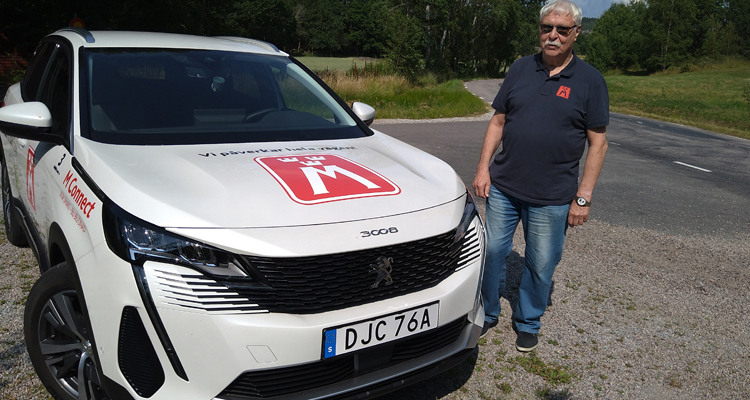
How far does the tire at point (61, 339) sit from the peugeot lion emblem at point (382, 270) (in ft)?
3.63

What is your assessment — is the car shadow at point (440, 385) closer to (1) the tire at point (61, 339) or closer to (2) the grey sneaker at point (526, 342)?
(2) the grey sneaker at point (526, 342)

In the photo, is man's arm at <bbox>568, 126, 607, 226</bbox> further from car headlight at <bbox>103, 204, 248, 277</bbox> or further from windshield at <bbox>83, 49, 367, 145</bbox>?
car headlight at <bbox>103, 204, 248, 277</bbox>

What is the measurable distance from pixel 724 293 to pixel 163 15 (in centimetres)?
2007

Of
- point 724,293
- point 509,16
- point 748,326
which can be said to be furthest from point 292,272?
point 509,16

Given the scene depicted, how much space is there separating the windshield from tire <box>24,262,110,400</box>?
0.71 m

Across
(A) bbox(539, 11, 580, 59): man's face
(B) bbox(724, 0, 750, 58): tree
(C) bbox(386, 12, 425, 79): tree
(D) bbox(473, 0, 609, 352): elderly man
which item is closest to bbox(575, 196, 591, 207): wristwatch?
(D) bbox(473, 0, 609, 352): elderly man

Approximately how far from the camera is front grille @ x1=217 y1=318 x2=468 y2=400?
6.53 ft

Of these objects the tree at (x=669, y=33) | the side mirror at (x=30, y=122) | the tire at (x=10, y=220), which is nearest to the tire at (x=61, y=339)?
the side mirror at (x=30, y=122)

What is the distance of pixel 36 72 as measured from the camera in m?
3.83

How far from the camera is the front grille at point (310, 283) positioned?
75.8 inches

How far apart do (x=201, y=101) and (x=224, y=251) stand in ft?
4.92

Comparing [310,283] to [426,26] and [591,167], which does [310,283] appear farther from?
[426,26]

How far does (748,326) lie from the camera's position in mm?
3881

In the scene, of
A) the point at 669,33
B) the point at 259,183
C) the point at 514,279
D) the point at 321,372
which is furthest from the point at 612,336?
the point at 669,33
